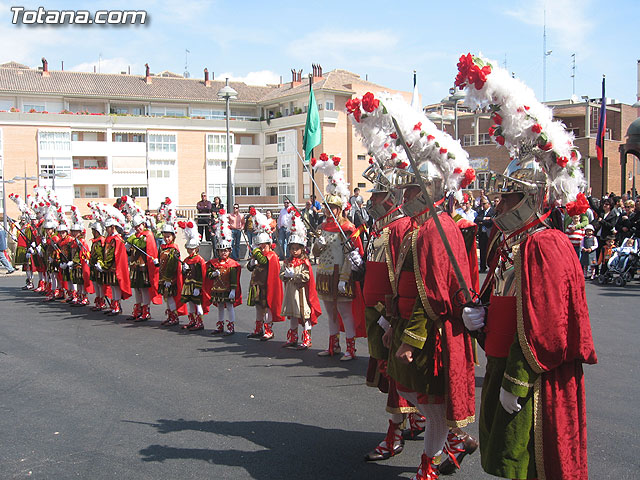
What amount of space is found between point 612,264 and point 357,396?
9.86 m

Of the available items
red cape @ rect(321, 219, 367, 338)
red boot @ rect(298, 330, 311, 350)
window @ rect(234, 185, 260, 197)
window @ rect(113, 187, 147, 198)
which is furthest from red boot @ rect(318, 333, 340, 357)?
window @ rect(234, 185, 260, 197)

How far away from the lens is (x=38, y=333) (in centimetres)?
999

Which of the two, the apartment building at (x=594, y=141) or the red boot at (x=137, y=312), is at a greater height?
the apartment building at (x=594, y=141)

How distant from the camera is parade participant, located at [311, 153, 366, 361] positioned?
25.7 feet

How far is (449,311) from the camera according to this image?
4102 mm

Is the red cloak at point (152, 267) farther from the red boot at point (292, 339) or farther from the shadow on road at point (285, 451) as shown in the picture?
the shadow on road at point (285, 451)

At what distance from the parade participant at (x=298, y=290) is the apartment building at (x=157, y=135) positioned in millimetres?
38413

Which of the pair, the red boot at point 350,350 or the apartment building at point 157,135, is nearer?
the red boot at point 350,350

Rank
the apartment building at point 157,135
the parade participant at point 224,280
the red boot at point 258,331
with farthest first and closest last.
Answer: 1. the apartment building at point 157,135
2. the parade participant at point 224,280
3. the red boot at point 258,331

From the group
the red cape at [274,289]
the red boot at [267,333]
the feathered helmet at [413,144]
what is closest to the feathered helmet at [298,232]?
the red cape at [274,289]

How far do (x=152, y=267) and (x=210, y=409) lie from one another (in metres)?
5.27

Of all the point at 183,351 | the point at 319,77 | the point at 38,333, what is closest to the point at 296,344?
the point at 183,351

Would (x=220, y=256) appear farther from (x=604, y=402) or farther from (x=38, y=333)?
(x=604, y=402)

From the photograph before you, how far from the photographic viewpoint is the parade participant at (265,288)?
926cm
